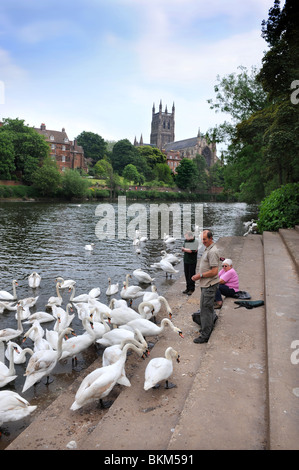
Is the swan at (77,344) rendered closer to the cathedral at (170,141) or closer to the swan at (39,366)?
the swan at (39,366)

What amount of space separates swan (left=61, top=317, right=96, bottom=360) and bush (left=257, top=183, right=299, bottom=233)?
13.4 metres

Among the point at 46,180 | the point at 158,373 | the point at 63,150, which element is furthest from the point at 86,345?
the point at 63,150

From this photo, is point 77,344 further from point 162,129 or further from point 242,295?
point 162,129

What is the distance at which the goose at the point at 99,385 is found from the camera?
434 centimetres

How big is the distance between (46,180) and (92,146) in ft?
173

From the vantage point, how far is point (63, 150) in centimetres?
8700

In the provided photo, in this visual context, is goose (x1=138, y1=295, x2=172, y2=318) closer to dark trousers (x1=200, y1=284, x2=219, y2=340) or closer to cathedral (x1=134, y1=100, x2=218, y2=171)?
dark trousers (x1=200, y1=284, x2=219, y2=340)

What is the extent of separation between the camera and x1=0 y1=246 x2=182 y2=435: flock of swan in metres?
4.47

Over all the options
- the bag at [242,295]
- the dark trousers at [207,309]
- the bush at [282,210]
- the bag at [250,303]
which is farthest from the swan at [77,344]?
the bush at [282,210]
